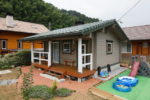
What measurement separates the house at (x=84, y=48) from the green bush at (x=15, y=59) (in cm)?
275

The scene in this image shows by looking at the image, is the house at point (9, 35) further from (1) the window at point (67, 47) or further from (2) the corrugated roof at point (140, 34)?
(2) the corrugated roof at point (140, 34)

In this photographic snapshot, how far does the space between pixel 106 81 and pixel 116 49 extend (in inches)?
178

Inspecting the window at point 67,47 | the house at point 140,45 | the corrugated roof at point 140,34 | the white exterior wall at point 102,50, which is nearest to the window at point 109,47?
the white exterior wall at point 102,50

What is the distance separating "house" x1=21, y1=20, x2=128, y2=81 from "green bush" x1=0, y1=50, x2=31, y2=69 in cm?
275

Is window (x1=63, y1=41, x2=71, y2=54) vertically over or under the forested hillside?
under

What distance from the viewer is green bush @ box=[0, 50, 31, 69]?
9045 mm

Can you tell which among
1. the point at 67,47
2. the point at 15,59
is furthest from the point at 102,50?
the point at 15,59

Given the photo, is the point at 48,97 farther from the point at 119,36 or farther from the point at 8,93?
the point at 119,36

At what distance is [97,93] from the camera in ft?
14.3

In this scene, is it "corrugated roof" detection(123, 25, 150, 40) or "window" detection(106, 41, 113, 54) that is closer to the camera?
"window" detection(106, 41, 113, 54)

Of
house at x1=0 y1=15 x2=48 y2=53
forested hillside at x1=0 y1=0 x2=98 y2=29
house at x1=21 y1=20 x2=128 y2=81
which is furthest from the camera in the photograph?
forested hillside at x1=0 y1=0 x2=98 y2=29

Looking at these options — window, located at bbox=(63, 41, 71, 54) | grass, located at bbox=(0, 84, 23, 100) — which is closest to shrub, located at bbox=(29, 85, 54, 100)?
grass, located at bbox=(0, 84, 23, 100)

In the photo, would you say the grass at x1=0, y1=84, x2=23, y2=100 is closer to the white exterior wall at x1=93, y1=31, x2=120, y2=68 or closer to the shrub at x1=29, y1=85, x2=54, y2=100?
the shrub at x1=29, y1=85, x2=54, y2=100

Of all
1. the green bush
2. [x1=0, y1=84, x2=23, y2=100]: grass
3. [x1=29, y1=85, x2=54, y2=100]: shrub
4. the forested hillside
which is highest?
the forested hillside
